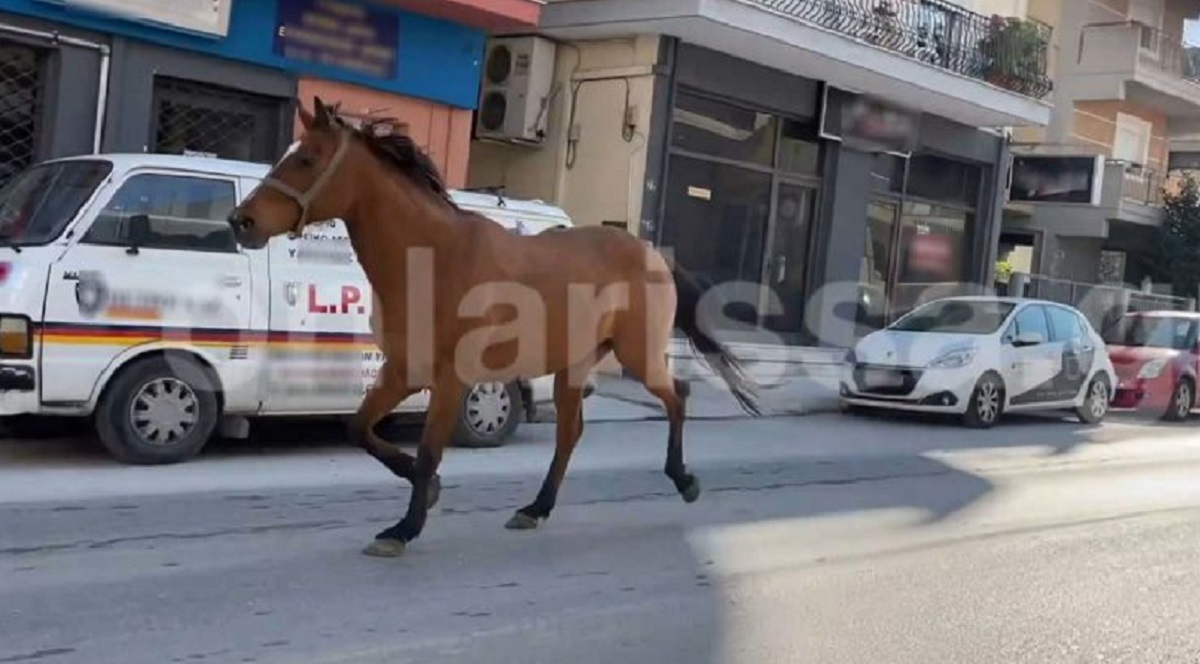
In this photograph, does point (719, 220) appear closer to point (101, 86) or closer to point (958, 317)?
point (958, 317)

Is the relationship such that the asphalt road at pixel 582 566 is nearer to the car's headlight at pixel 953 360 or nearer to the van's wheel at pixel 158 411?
the van's wheel at pixel 158 411

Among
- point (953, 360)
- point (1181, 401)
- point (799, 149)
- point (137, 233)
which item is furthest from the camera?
point (799, 149)

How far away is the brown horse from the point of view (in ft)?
21.3

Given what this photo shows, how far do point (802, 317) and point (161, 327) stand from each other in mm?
12871

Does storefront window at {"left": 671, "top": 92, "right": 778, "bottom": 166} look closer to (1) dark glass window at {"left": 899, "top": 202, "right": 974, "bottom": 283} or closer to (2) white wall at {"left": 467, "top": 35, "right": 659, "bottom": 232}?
(2) white wall at {"left": 467, "top": 35, "right": 659, "bottom": 232}

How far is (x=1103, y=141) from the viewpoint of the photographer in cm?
2998

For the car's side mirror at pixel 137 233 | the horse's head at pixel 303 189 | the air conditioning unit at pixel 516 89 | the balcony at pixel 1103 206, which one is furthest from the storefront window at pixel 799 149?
the horse's head at pixel 303 189

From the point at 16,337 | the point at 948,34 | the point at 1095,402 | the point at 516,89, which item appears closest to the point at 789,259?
the point at 948,34

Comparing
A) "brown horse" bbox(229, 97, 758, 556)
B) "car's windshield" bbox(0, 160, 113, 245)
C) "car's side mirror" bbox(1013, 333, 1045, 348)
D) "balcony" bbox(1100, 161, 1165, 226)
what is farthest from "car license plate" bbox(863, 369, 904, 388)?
"balcony" bbox(1100, 161, 1165, 226)

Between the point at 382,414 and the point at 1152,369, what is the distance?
15013 millimetres

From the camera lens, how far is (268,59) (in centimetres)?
1420

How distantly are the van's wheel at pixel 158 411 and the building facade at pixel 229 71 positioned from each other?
12.5ft

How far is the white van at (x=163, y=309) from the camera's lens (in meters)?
8.40

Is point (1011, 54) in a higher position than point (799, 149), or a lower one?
higher
